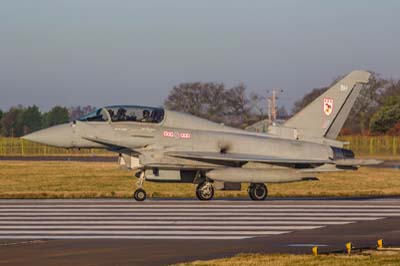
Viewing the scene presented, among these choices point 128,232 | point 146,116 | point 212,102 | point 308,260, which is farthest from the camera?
point 212,102

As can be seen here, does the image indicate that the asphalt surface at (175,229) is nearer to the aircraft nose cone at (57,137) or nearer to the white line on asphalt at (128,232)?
the white line on asphalt at (128,232)

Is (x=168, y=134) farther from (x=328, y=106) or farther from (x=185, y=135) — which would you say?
(x=328, y=106)

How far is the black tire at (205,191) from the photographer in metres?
25.2

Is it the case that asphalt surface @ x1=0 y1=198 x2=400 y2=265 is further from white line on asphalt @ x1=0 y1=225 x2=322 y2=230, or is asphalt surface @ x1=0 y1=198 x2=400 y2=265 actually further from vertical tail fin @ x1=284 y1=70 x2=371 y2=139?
vertical tail fin @ x1=284 y1=70 x2=371 y2=139

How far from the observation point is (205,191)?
25.2 meters

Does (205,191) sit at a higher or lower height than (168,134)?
lower

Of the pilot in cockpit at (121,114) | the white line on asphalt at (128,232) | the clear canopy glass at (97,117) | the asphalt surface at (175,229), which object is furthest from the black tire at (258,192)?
the white line on asphalt at (128,232)

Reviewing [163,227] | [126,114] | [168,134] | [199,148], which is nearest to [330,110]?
[199,148]

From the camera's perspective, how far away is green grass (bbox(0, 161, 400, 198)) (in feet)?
96.7

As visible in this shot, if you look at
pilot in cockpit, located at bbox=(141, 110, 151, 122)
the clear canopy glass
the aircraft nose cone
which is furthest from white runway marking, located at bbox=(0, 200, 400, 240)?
pilot in cockpit, located at bbox=(141, 110, 151, 122)

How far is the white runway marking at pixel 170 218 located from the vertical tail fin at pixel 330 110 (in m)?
3.14

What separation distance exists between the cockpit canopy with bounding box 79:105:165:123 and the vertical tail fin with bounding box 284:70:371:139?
3.95 metres

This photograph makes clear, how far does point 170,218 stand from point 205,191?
5224mm

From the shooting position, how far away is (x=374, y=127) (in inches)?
3209
